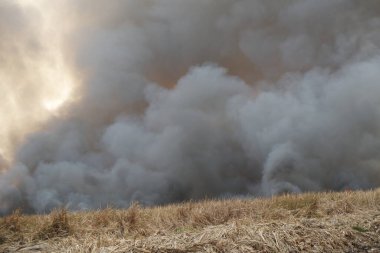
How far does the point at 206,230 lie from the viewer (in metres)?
10.2

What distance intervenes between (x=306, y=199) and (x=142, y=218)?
7.73 meters

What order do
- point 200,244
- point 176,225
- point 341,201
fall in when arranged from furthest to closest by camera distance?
1. point 341,201
2. point 176,225
3. point 200,244

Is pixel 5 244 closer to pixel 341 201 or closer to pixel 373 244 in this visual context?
pixel 373 244

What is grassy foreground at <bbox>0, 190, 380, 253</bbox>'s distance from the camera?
8.61m

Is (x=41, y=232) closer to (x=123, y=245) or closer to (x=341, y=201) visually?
(x=123, y=245)

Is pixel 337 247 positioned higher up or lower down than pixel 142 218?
lower down

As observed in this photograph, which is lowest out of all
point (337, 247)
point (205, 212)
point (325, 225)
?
point (337, 247)

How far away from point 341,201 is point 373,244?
296 inches

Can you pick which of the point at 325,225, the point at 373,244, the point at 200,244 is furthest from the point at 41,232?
the point at 373,244

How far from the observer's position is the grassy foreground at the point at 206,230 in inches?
339

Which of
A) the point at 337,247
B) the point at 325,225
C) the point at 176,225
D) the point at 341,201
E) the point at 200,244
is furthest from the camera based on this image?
the point at 341,201

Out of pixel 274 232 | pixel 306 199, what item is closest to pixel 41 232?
pixel 274 232

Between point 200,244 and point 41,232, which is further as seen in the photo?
point 41,232

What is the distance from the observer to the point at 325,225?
34.1 ft
